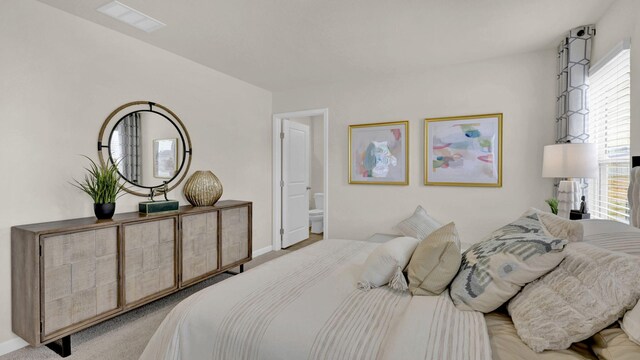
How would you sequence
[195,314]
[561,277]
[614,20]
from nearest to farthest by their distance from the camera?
[561,277] < [195,314] < [614,20]

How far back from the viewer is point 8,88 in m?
2.12

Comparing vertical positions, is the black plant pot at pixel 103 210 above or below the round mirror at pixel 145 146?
below

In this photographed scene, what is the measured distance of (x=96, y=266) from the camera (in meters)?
2.22

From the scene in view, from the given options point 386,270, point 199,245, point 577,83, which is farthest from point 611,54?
point 199,245

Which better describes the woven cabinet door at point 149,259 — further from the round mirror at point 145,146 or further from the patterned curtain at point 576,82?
the patterned curtain at point 576,82

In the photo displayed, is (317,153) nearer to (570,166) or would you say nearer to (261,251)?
(261,251)

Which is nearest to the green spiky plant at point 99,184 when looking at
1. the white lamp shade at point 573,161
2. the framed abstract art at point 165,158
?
the framed abstract art at point 165,158

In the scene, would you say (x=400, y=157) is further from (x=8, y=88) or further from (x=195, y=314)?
(x=8, y=88)

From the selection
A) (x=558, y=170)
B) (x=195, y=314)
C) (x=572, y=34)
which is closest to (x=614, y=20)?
(x=572, y=34)

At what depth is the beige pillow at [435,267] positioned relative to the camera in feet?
4.81

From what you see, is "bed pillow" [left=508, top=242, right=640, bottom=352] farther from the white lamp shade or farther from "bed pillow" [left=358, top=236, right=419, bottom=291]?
the white lamp shade

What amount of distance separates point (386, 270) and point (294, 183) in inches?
139

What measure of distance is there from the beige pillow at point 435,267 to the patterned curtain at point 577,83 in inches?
84.4

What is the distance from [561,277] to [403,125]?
9.58ft
